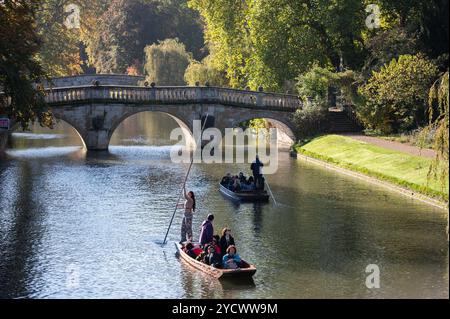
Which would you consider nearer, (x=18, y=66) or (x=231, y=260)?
(x=231, y=260)

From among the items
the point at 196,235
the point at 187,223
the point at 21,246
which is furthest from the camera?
the point at 196,235

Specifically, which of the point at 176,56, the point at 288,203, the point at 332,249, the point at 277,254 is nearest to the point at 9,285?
the point at 277,254

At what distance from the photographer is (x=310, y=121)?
69750 millimetres

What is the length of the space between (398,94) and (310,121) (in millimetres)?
10489

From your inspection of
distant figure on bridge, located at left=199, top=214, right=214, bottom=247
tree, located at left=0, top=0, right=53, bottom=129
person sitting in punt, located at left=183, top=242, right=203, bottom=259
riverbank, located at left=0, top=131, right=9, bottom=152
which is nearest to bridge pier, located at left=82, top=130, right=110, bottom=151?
riverbank, located at left=0, top=131, right=9, bottom=152

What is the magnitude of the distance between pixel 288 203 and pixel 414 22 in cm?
2912

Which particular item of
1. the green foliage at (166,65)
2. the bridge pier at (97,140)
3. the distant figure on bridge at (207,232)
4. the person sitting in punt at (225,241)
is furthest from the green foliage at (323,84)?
the person sitting in punt at (225,241)

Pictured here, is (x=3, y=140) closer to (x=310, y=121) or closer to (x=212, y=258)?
(x=310, y=121)

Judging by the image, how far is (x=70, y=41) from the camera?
4338 inches

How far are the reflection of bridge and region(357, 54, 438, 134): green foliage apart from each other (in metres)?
7.72

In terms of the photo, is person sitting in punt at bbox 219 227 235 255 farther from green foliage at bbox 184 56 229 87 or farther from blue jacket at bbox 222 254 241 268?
green foliage at bbox 184 56 229 87

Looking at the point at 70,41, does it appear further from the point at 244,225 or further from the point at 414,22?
the point at 244,225

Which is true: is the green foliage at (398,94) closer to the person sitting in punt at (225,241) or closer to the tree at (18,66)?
the tree at (18,66)

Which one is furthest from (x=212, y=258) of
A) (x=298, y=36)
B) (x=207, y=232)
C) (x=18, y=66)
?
(x=298, y=36)
